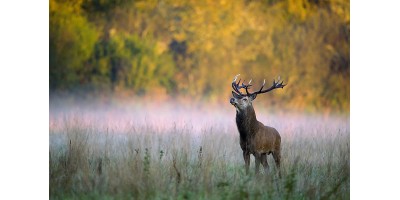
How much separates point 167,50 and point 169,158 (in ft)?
4.44

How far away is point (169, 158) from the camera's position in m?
10.4

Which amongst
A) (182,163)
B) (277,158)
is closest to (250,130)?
(277,158)

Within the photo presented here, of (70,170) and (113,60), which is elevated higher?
(113,60)

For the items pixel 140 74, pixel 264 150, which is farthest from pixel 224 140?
pixel 140 74

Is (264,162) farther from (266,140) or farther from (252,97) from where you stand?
(252,97)

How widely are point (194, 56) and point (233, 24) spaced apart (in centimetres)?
66

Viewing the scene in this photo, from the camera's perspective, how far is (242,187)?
995 centimetres

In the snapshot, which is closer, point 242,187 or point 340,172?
point 242,187

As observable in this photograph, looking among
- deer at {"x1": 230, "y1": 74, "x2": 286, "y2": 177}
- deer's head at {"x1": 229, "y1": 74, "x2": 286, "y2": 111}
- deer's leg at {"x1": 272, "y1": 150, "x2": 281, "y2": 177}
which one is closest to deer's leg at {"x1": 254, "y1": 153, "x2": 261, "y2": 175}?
deer at {"x1": 230, "y1": 74, "x2": 286, "y2": 177}

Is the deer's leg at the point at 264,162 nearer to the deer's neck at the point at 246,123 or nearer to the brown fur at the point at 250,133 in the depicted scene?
the brown fur at the point at 250,133

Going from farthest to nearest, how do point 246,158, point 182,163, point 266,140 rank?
1. point 266,140
2. point 246,158
3. point 182,163

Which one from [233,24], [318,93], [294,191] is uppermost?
[233,24]

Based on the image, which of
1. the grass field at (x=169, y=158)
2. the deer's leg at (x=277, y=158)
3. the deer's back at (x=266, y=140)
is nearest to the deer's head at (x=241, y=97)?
the grass field at (x=169, y=158)

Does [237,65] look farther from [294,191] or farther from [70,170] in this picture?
[70,170]
